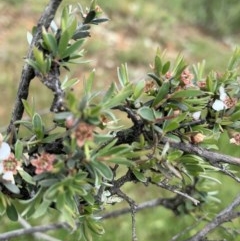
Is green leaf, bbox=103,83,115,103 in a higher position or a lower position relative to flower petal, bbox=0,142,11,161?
higher

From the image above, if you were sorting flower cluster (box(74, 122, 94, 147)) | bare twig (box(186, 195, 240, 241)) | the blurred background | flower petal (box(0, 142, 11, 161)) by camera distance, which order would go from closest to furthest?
flower cluster (box(74, 122, 94, 147))
flower petal (box(0, 142, 11, 161))
bare twig (box(186, 195, 240, 241))
the blurred background

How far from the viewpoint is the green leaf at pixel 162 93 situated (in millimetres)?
920

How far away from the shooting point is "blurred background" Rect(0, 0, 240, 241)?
418 centimetres

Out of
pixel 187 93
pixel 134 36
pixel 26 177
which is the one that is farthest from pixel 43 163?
pixel 134 36

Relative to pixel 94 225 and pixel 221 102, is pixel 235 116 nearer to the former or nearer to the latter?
pixel 221 102

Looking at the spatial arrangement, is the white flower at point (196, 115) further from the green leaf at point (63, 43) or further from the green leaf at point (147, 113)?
the green leaf at point (63, 43)

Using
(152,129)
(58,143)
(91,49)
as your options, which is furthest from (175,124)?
(91,49)

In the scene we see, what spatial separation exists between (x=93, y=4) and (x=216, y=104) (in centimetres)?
28

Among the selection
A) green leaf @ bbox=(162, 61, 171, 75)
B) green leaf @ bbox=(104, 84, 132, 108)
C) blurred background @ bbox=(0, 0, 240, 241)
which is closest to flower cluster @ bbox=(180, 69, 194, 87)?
green leaf @ bbox=(162, 61, 171, 75)

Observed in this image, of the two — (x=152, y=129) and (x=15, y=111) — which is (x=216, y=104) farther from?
(x=15, y=111)

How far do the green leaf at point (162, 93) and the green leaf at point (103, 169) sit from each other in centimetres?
18

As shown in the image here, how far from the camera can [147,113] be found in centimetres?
90

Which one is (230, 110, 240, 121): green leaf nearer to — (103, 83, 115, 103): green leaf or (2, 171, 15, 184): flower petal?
(103, 83, 115, 103): green leaf

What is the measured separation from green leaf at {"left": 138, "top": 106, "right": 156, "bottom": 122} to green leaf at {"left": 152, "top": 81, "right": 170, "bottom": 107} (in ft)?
0.11
